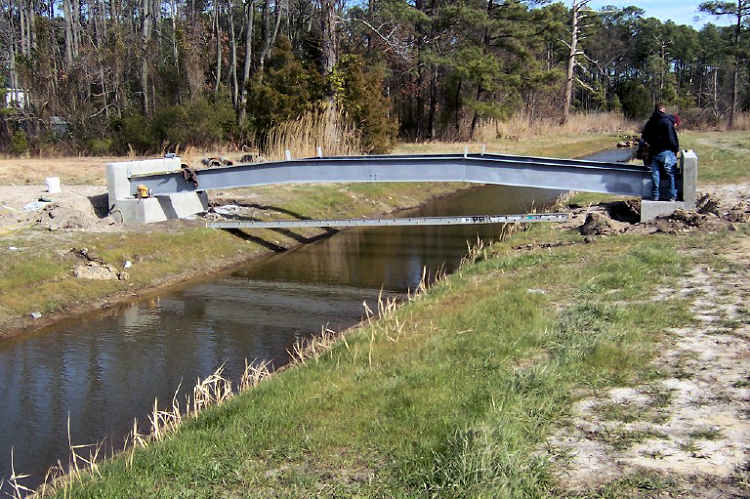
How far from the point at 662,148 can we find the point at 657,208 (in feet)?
3.25

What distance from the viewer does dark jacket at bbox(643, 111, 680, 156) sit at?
12.6m

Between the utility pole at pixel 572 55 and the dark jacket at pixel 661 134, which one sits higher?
the utility pole at pixel 572 55

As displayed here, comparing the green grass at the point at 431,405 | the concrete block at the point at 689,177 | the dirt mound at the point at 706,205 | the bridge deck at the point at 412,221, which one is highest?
the concrete block at the point at 689,177

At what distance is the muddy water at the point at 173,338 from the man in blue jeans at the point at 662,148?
4.12m

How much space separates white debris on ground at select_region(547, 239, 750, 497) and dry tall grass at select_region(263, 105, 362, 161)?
16659 millimetres

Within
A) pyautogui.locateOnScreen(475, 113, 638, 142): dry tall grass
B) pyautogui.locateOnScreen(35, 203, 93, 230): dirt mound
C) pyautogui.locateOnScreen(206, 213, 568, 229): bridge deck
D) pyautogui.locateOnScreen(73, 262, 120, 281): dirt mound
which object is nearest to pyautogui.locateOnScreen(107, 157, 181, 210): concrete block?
pyautogui.locateOnScreen(35, 203, 93, 230): dirt mound

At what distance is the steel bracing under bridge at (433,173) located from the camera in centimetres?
1341

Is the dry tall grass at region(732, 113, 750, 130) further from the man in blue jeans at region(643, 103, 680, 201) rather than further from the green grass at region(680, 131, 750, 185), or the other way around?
the man in blue jeans at region(643, 103, 680, 201)

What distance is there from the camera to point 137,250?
14.5 metres

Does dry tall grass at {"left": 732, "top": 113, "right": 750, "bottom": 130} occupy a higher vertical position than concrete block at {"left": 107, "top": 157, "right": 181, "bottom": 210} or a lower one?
higher

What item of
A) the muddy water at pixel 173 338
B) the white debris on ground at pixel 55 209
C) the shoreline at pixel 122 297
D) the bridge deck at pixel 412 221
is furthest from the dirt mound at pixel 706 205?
the white debris on ground at pixel 55 209

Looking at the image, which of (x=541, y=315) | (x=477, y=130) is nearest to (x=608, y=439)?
(x=541, y=315)

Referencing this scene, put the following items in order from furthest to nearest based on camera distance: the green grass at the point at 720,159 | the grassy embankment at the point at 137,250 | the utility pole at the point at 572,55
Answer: the utility pole at the point at 572,55, the green grass at the point at 720,159, the grassy embankment at the point at 137,250

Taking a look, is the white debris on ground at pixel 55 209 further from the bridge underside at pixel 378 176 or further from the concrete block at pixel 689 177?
the concrete block at pixel 689 177
